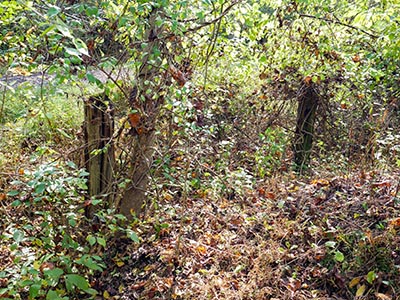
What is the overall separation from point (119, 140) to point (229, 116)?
2.67 meters

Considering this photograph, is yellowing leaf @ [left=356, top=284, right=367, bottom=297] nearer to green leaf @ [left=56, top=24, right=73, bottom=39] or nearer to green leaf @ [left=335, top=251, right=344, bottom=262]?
green leaf @ [left=335, top=251, right=344, bottom=262]

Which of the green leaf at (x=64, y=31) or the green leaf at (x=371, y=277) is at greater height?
the green leaf at (x=64, y=31)

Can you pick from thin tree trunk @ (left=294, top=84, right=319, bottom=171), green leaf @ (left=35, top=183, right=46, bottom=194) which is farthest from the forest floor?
thin tree trunk @ (left=294, top=84, right=319, bottom=171)

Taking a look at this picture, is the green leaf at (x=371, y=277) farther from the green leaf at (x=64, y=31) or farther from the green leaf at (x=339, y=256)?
the green leaf at (x=64, y=31)

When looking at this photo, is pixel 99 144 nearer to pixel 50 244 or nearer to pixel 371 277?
pixel 50 244

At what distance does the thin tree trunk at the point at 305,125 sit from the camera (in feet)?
15.6

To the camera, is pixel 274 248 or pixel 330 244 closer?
pixel 330 244

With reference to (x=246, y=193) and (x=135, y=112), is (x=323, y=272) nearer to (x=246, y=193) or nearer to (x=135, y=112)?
(x=246, y=193)

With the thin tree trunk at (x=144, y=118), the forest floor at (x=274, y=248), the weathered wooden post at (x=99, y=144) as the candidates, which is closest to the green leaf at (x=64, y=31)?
the thin tree trunk at (x=144, y=118)

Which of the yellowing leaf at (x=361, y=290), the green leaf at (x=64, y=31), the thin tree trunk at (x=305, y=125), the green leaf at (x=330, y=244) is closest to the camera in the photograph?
the green leaf at (x=64, y=31)

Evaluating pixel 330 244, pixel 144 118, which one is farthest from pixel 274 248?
pixel 144 118

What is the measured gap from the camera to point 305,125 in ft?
15.9

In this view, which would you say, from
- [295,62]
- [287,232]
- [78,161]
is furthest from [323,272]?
[295,62]

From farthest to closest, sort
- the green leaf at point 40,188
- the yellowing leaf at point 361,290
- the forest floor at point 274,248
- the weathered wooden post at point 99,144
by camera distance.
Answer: the weathered wooden post at point 99,144
the forest floor at point 274,248
the yellowing leaf at point 361,290
the green leaf at point 40,188
